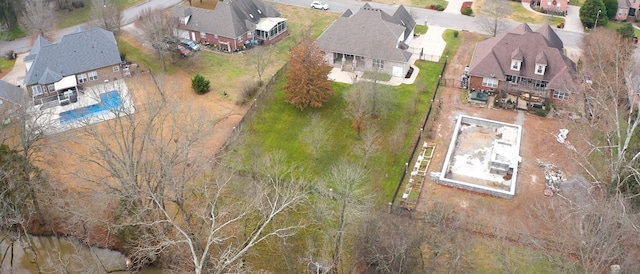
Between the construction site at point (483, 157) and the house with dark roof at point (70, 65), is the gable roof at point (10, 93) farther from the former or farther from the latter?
the construction site at point (483, 157)

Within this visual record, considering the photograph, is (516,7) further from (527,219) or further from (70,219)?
(70,219)

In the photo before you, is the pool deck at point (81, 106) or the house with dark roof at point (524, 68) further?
the house with dark roof at point (524, 68)

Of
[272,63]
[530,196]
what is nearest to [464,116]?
[530,196]

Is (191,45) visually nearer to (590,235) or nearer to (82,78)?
(82,78)

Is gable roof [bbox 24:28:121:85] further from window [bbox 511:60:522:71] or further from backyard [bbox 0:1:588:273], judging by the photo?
window [bbox 511:60:522:71]

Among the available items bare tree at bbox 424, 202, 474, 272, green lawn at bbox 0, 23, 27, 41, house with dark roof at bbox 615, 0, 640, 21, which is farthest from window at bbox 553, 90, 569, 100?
green lawn at bbox 0, 23, 27, 41

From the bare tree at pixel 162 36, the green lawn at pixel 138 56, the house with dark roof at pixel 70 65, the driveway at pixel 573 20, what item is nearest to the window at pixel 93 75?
the house with dark roof at pixel 70 65
